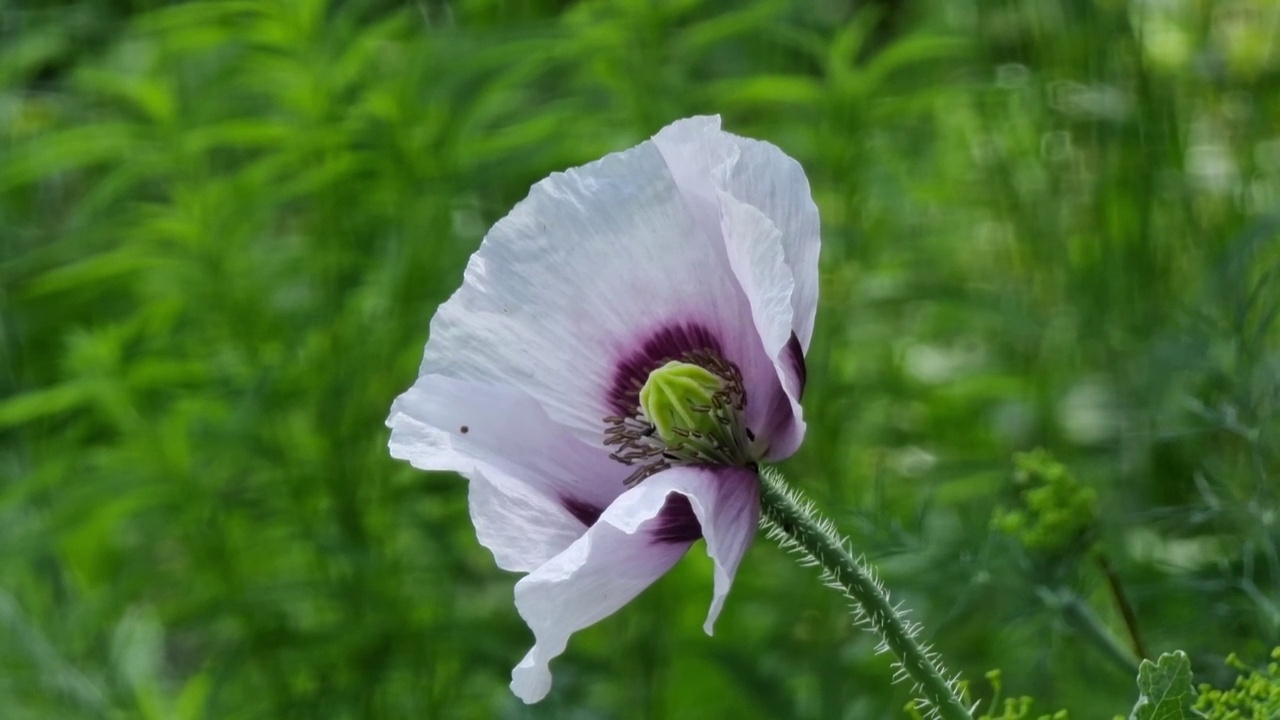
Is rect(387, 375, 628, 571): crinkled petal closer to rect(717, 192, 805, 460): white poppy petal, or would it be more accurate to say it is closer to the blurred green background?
rect(717, 192, 805, 460): white poppy petal

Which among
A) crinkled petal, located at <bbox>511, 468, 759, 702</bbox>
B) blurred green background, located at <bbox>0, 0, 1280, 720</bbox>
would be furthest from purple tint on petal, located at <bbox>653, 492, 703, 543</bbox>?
blurred green background, located at <bbox>0, 0, 1280, 720</bbox>

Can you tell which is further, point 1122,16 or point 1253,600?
point 1122,16

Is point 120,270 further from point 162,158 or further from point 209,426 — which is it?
point 209,426

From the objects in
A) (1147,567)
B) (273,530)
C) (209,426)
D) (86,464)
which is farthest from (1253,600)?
(86,464)

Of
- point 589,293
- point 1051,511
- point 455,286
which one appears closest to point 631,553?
point 589,293

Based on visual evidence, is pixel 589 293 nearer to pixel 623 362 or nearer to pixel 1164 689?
pixel 623 362

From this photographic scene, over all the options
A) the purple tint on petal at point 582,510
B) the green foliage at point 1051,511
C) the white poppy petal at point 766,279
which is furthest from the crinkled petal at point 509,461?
the green foliage at point 1051,511
